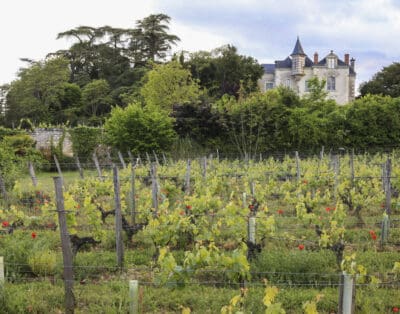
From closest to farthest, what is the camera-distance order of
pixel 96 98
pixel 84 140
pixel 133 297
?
1. pixel 133 297
2. pixel 84 140
3. pixel 96 98

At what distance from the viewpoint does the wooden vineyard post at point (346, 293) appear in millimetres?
3168

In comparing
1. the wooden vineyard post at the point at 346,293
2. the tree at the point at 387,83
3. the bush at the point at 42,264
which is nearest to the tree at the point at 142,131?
the bush at the point at 42,264

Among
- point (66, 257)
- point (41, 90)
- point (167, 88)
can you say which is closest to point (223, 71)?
point (167, 88)

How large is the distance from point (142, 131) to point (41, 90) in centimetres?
1517

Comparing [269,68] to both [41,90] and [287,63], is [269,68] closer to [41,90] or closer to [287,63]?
[287,63]

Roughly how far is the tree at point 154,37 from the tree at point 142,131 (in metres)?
18.2

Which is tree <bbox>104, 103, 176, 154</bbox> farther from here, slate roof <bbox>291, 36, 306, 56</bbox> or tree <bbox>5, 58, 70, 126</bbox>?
slate roof <bbox>291, 36, 306, 56</bbox>

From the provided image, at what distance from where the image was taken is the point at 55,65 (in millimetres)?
30875

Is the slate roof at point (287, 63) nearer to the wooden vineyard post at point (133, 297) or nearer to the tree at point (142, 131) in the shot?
the tree at point (142, 131)

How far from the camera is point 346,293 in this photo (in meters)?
3.20

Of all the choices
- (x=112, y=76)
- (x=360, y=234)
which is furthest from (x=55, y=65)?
(x=360, y=234)

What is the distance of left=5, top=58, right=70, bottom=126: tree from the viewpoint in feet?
101

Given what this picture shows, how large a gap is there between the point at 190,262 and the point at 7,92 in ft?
117

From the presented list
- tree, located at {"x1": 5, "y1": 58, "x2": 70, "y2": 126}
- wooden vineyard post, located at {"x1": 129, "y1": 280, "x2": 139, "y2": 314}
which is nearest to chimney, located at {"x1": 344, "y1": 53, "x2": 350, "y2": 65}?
tree, located at {"x1": 5, "y1": 58, "x2": 70, "y2": 126}
